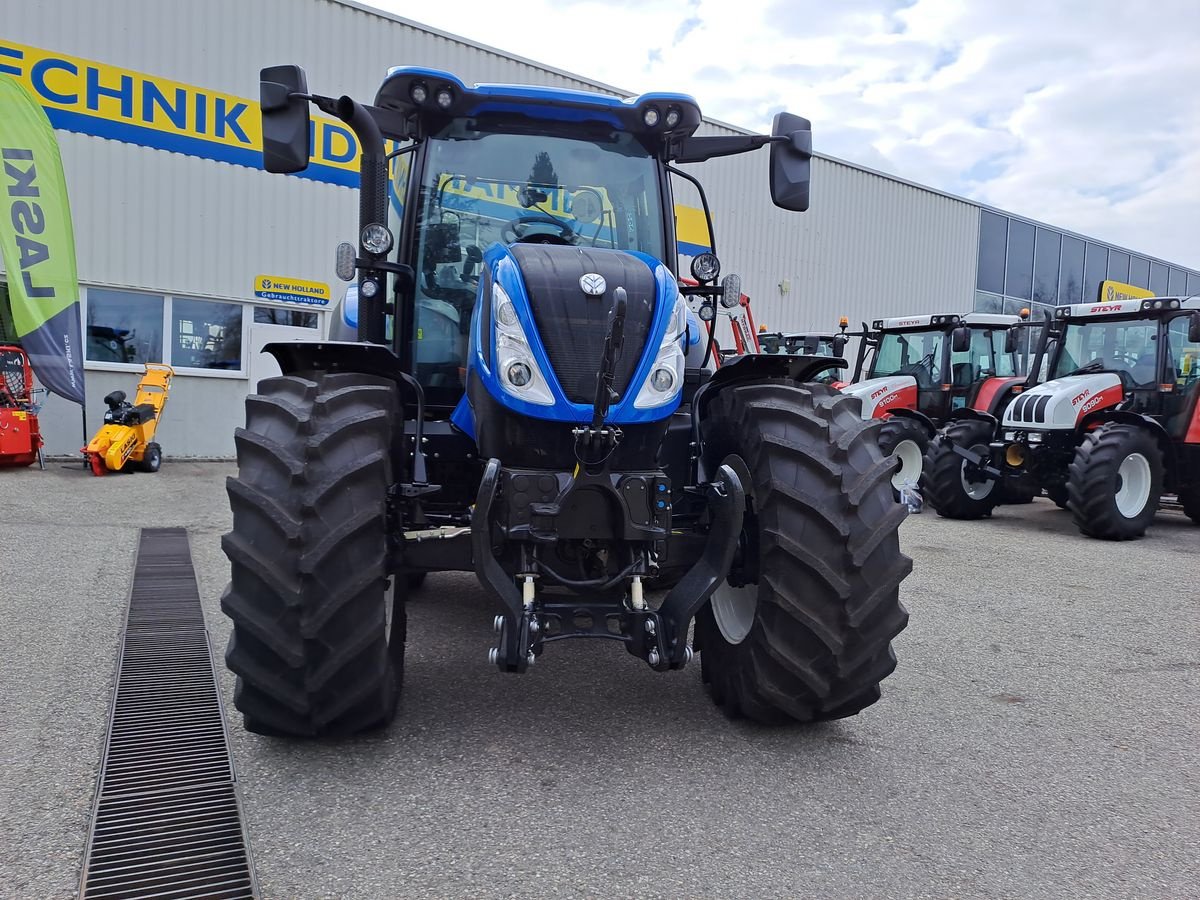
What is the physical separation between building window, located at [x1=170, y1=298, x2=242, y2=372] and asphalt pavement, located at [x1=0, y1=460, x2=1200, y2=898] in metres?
8.42

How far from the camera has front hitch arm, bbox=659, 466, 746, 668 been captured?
2.95m

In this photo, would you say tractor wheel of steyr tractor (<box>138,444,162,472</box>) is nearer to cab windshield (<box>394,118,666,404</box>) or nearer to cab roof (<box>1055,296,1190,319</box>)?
cab windshield (<box>394,118,666,404</box>)

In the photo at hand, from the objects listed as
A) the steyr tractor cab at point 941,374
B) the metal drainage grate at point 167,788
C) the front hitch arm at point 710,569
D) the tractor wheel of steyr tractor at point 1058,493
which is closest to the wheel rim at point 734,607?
the front hitch arm at point 710,569

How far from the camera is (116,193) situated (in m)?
12.0

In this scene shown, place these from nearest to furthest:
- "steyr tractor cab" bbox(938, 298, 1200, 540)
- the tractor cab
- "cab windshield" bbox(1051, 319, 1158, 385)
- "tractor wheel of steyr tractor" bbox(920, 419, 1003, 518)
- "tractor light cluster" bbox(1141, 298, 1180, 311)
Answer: "steyr tractor cab" bbox(938, 298, 1200, 540)
"tractor light cluster" bbox(1141, 298, 1180, 311)
"cab windshield" bbox(1051, 319, 1158, 385)
"tractor wheel of steyr tractor" bbox(920, 419, 1003, 518)
the tractor cab

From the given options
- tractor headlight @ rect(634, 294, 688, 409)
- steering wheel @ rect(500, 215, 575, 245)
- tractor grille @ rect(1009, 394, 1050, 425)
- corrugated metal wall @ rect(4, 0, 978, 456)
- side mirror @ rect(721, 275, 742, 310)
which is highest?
corrugated metal wall @ rect(4, 0, 978, 456)

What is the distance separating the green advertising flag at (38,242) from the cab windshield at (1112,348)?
11615 mm

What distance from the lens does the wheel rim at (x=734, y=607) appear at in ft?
11.0

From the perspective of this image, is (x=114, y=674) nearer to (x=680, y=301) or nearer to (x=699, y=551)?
(x=699, y=551)

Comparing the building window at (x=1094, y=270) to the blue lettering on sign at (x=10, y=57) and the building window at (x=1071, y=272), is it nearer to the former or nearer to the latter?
the building window at (x=1071, y=272)

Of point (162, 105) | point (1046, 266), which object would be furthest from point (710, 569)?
point (1046, 266)

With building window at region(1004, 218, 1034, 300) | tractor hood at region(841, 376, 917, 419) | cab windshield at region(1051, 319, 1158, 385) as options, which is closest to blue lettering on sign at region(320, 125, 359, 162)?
tractor hood at region(841, 376, 917, 419)

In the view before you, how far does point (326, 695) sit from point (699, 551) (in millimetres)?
1331

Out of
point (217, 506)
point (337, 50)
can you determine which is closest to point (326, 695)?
point (217, 506)
